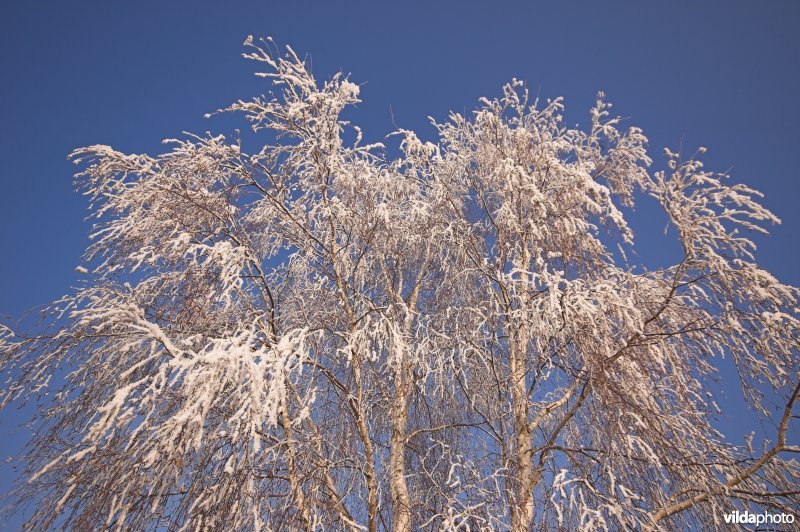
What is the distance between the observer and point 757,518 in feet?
10.4

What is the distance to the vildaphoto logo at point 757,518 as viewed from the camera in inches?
121

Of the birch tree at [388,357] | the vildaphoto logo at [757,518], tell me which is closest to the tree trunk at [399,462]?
the birch tree at [388,357]

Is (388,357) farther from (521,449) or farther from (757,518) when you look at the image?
(757,518)

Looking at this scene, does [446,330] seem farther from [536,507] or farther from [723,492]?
[723,492]

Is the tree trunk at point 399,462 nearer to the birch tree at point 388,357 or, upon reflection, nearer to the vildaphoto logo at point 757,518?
the birch tree at point 388,357

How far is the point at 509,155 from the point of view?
5656mm

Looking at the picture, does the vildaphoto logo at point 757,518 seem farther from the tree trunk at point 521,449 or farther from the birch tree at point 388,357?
the tree trunk at point 521,449

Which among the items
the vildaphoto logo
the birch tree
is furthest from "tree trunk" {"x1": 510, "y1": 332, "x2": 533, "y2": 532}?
the vildaphoto logo

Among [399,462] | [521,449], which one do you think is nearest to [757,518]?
[521,449]

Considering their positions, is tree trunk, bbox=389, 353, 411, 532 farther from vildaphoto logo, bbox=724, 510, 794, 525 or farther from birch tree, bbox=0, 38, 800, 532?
vildaphoto logo, bbox=724, 510, 794, 525

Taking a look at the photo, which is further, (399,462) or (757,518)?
(399,462)

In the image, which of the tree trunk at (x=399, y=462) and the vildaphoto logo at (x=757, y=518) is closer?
the vildaphoto logo at (x=757, y=518)

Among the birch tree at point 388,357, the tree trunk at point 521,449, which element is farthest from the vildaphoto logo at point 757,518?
the tree trunk at point 521,449

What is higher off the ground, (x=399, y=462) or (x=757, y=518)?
(x=399, y=462)
